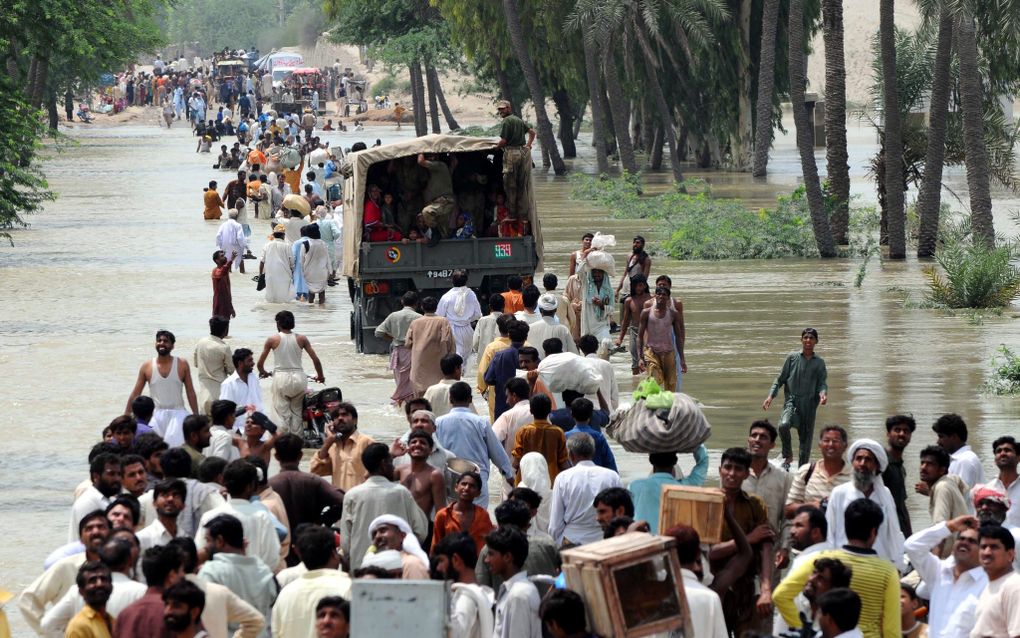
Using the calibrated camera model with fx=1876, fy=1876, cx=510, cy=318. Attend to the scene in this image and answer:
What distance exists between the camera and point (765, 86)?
47.3 metres

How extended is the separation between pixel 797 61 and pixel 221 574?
92.6 ft

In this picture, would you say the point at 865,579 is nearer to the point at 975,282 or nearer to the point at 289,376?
the point at 289,376

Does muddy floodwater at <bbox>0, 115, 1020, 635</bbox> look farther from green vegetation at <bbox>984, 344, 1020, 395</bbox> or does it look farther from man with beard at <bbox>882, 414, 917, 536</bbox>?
man with beard at <bbox>882, 414, 917, 536</bbox>

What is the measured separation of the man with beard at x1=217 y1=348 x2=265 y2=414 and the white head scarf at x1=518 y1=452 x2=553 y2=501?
3.26 meters

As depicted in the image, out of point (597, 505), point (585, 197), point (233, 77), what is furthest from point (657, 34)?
point (233, 77)

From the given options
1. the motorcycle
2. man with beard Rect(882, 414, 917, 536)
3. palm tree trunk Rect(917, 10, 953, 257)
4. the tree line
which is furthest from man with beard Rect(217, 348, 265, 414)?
palm tree trunk Rect(917, 10, 953, 257)

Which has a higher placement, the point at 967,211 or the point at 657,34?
the point at 657,34

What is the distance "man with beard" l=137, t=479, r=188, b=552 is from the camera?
28.2ft

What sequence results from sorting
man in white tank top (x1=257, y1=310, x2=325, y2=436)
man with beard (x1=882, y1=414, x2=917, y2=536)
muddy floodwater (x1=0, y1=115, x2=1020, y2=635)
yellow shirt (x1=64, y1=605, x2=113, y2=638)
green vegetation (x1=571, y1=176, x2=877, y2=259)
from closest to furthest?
yellow shirt (x1=64, y1=605, x2=113, y2=638) < man with beard (x1=882, y1=414, x2=917, y2=536) < man in white tank top (x1=257, y1=310, x2=325, y2=436) < muddy floodwater (x1=0, y1=115, x2=1020, y2=635) < green vegetation (x1=571, y1=176, x2=877, y2=259)

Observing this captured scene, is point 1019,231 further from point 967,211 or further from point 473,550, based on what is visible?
point 473,550

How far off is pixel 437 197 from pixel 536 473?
11.0 meters

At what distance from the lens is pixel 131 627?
23.8 ft

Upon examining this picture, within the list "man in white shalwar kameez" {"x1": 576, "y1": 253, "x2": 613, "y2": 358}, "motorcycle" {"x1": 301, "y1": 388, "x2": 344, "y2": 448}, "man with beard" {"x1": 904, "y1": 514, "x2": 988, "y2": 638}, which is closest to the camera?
"man with beard" {"x1": 904, "y1": 514, "x2": 988, "y2": 638}

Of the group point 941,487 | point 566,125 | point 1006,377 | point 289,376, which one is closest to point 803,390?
point 289,376
